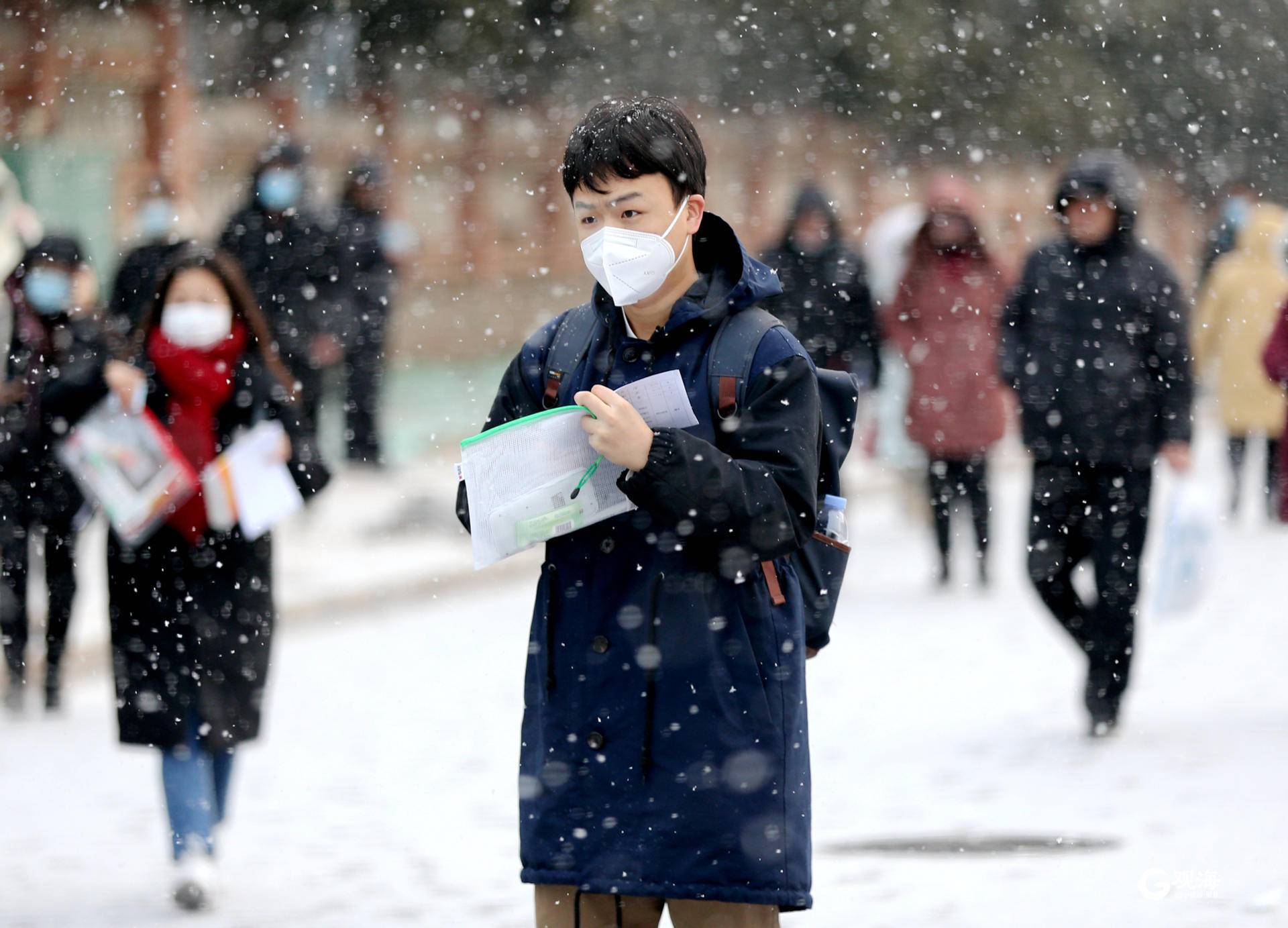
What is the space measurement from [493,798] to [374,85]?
14838 mm

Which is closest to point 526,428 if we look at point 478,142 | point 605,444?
point 605,444

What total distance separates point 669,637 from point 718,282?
0.57 meters

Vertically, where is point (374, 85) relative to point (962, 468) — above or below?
above

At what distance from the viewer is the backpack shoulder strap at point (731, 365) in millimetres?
3293

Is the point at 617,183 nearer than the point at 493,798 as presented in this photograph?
Yes

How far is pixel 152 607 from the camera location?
17.9ft

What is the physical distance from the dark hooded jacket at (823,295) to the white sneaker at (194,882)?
5.45m

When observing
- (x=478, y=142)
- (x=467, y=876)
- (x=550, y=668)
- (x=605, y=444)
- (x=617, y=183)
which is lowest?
(x=467, y=876)

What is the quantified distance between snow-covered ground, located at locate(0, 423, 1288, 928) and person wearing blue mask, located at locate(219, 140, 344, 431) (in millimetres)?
2659

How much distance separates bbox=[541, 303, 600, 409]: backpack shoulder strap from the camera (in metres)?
3.42

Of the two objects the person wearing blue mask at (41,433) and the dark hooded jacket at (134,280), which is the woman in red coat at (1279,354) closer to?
the dark hooded jacket at (134,280)

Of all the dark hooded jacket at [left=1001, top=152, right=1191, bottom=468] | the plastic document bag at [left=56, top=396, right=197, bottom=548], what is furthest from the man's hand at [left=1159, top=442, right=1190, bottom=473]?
the plastic document bag at [left=56, top=396, right=197, bottom=548]

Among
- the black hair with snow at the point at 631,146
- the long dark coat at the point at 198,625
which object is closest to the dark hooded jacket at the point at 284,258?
the long dark coat at the point at 198,625

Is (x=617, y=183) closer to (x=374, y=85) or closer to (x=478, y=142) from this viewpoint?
(x=374, y=85)
